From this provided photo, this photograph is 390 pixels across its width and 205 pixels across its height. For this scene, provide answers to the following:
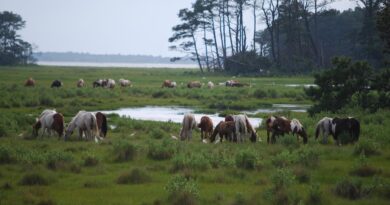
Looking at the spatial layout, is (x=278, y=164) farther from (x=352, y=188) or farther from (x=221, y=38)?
(x=221, y=38)

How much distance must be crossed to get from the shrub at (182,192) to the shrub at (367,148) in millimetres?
6984

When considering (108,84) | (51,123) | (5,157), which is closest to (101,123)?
(51,123)

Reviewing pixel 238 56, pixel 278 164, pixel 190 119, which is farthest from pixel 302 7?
pixel 278 164

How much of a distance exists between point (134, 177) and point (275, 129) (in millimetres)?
8468

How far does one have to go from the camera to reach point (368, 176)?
13695 mm

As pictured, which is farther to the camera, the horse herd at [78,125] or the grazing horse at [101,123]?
the grazing horse at [101,123]

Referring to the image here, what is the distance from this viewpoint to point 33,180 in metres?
13.0

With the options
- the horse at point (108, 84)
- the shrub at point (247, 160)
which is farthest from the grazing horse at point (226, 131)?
the horse at point (108, 84)

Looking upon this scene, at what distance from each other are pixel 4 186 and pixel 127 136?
33.1ft

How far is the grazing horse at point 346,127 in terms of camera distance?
1917 centimetres

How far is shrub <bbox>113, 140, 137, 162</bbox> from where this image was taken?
53.1ft

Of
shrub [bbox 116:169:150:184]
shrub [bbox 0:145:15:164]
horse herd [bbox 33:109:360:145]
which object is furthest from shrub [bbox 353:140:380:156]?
shrub [bbox 0:145:15:164]

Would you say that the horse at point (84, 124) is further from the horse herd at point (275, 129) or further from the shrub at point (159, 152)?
the shrub at point (159, 152)

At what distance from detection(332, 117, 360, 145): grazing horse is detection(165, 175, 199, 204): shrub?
29.6 feet
